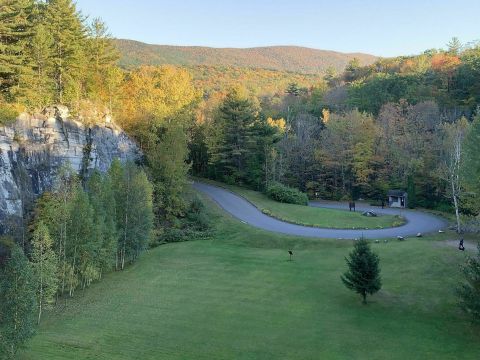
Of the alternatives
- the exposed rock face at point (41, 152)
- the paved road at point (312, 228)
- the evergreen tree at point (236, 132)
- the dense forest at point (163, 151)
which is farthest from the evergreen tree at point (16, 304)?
the evergreen tree at point (236, 132)

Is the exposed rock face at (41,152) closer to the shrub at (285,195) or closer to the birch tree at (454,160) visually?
the shrub at (285,195)

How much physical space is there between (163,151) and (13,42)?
16971 mm

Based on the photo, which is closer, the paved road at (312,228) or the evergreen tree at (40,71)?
the evergreen tree at (40,71)

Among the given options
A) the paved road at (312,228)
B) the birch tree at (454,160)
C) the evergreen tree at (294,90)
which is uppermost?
the evergreen tree at (294,90)

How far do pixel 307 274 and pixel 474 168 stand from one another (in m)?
15.3

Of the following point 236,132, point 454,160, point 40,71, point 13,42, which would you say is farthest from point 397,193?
point 13,42

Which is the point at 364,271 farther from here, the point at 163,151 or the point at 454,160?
the point at 163,151

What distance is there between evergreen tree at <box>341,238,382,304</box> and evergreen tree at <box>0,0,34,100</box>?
31074 millimetres

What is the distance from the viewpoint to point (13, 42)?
4138 cm

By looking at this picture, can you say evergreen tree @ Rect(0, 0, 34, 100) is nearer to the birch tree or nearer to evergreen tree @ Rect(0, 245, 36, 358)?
evergreen tree @ Rect(0, 245, 36, 358)

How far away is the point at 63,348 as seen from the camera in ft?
67.0

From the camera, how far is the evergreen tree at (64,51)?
4312cm

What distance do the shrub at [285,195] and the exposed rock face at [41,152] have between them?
20.7 m

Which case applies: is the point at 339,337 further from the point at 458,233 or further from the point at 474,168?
the point at 458,233
